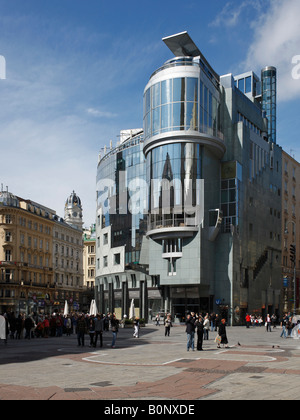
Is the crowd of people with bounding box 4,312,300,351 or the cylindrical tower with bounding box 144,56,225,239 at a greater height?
the cylindrical tower with bounding box 144,56,225,239

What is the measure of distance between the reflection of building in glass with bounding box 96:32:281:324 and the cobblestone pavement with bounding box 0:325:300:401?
39.1 m

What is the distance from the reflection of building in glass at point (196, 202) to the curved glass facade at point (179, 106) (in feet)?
0.42

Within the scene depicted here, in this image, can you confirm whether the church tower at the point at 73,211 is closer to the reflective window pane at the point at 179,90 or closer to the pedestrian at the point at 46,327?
the reflective window pane at the point at 179,90

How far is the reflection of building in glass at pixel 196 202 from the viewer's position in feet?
213

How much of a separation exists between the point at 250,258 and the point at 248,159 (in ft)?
47.8

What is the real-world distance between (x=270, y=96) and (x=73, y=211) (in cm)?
9121

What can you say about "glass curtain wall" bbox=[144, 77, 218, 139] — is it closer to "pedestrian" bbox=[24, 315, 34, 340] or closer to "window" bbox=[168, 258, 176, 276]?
"window" bbox=[168, 258, 176, 276]

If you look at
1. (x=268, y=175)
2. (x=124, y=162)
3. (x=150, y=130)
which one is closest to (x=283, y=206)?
(x=268, y=175)

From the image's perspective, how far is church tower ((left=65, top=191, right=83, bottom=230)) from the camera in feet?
535

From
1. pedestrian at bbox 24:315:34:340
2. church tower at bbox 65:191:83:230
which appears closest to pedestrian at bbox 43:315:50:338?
pedestrian at bbox 24:315:34:340

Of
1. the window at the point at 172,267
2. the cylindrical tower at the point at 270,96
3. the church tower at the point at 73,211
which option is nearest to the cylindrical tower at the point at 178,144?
the window at the point at 172,267

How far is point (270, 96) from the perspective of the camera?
8744 centimetres

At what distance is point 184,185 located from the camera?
211 feet
